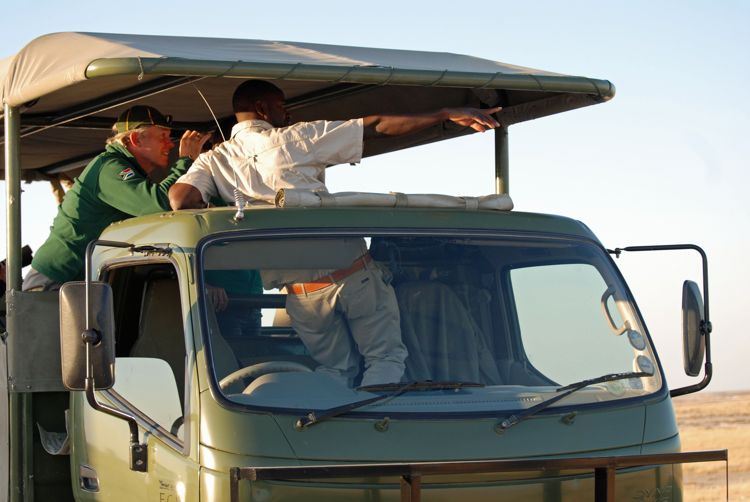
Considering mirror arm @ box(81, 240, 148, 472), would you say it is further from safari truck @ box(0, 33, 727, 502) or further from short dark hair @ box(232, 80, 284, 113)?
short dark hair @ box(232, 80, 284, 113)

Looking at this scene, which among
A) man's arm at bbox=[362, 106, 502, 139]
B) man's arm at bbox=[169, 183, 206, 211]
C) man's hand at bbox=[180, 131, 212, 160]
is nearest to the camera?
man's arm at bbox=[169, 183, 206, 211]

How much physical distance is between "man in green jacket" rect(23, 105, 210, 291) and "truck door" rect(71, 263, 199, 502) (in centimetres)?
58

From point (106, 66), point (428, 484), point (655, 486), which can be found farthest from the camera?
point (106, 66)

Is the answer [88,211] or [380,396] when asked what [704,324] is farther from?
[88,211]

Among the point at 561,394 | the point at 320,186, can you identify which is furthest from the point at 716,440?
the point at 561,394

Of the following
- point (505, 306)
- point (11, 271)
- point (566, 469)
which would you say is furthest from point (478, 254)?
Result: point (11, 271)

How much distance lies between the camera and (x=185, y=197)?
5.98 meters

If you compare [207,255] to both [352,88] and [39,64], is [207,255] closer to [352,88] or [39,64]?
[39,64]

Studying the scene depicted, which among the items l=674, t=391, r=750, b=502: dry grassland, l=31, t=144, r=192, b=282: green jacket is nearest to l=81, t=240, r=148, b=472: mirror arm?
l=31, t=144, r=192, b=282: green jacket

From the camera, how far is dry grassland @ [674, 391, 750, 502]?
606 inches

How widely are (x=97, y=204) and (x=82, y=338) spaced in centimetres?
198

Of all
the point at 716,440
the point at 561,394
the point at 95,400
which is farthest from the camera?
the point at 716,440

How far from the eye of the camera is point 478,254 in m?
5.67

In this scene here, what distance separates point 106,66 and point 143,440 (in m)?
1.49
